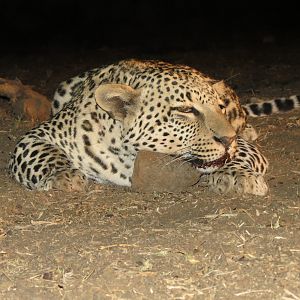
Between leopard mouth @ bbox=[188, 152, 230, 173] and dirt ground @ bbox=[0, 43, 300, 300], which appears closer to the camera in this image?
dirt ground @ bbox=[0, 43, 300, 300]

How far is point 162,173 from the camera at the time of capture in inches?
262

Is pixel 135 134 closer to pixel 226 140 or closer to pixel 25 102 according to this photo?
pixel 226 140

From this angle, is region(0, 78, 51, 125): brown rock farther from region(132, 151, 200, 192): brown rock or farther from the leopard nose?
the leopard nose

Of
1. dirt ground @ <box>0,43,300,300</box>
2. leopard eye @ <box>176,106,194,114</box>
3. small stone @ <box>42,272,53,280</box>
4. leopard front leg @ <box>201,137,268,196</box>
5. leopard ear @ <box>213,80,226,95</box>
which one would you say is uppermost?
leopard ear @ <box>213,80,226,95</box>


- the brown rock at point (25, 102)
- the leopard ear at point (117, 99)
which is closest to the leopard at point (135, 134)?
the leopard ear at point (117, 99)

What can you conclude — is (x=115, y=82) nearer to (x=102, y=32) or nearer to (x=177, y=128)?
(x=177, y=128)

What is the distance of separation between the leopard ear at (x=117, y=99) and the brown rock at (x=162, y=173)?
1.18 ft

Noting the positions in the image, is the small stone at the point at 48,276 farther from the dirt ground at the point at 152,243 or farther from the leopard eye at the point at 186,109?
the leopard eye at the point at 186,109

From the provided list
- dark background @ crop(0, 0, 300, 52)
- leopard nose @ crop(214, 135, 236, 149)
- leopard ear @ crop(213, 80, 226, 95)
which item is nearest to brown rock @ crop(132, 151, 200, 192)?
leopard nose @ crop(214, 135, 236, 149)

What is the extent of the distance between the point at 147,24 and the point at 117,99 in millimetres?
13666

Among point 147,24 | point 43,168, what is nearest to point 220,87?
point 43,168

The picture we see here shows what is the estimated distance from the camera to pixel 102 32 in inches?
747

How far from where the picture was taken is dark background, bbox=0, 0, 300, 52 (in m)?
17.2

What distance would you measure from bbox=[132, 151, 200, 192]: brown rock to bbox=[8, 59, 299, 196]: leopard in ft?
0.25
